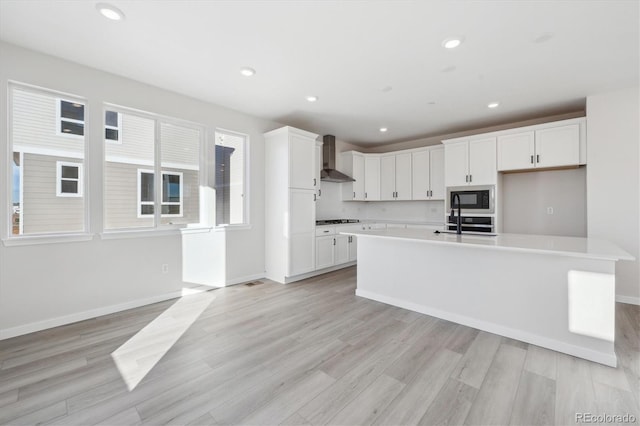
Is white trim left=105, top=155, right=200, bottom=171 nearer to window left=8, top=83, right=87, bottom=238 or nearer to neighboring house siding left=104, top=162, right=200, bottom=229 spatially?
neighboring house siding left=104, top=162, right=200, bottom=229

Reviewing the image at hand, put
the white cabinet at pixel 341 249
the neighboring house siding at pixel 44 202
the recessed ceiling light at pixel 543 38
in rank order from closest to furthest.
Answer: the recessed ceiling light at pixel 543 38
the neighboring house siding at pixel 44 202
the white cabinet at pixel 341 249

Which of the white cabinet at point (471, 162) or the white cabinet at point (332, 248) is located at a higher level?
the white cabinet at point (471, 162)

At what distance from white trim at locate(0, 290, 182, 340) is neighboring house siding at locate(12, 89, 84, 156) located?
1.68 metres

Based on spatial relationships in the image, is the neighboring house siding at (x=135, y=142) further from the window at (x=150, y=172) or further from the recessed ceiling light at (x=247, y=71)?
the recessed ceiling light at (x=247, y=71)

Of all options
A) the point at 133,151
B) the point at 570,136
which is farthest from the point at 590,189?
the point at 133,151

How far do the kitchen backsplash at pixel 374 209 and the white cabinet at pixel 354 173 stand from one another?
23 centimetres

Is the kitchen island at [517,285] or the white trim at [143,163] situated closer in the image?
the kitchen island at [517,285]

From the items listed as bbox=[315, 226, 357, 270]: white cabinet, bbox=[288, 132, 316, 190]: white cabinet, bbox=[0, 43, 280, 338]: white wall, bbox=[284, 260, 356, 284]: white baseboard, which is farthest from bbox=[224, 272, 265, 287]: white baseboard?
bbox=[288, 132, 316, 190]: white cabinet

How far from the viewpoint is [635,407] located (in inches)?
65.2

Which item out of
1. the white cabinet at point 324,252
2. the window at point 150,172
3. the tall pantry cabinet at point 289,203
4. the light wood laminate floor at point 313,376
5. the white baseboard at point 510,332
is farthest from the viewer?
the white cabinet at point 324,252

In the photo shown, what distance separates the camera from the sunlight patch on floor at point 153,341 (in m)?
2.07

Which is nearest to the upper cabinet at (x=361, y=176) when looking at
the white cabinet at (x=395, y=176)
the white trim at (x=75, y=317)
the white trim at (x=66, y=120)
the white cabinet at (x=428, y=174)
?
the white cabinet at (x=395, y=176)

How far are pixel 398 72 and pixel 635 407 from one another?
10.7 feet

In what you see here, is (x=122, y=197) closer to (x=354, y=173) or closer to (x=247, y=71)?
(x=247, y=71)
